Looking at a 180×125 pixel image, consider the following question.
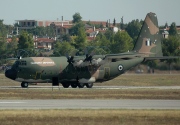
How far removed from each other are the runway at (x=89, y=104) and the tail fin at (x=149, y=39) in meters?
25.5

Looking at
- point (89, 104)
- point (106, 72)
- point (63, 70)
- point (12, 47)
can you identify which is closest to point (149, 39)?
point (106, 72)

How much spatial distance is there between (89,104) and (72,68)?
79.7ft

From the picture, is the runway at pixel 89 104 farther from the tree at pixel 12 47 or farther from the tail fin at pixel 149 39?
the tree at pixel 12 47

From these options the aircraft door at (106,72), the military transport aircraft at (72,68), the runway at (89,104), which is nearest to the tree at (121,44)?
the military transport aircraft at (72,68)

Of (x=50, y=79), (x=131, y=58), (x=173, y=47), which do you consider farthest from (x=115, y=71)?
(x=173, y=47)

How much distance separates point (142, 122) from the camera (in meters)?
38.2

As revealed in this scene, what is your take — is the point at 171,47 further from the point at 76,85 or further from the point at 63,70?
the point at 63,70

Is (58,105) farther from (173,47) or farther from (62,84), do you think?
(173,47)

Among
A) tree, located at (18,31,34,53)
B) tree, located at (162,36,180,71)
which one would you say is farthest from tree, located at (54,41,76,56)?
tree, located at (162,36,180,71)

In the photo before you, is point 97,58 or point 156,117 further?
point 97,58

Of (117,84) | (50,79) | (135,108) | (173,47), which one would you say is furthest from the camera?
(173,47)

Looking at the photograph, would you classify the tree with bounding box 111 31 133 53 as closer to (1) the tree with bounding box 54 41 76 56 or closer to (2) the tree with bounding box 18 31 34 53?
(1) the tree with bounding box 54 41 76 56

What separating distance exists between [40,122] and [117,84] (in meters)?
45.3

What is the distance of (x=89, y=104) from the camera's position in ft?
156
